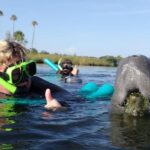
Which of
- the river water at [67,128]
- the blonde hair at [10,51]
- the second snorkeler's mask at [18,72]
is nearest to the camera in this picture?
the river water at [67,128]

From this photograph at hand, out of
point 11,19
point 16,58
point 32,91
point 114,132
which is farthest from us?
point 11,19

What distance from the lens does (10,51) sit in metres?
5.73

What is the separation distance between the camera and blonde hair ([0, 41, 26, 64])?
18.7ft

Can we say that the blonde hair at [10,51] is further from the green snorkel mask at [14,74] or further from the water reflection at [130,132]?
the water reflection at [130,132]

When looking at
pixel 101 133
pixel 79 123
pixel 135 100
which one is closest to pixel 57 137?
pixel 101 133

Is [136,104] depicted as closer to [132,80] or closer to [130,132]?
[132,80]

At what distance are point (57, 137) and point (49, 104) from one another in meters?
1.44

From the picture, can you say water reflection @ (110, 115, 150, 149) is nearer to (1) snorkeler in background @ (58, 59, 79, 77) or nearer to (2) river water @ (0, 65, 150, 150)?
(2) river water @ (0, 65, 150, 150)

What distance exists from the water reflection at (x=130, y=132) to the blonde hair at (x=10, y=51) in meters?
1.76

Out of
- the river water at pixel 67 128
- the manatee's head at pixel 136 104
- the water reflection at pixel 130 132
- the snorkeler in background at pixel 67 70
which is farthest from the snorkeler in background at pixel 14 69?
the snorkeler in background at pixel 67 70

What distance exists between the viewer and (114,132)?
396cm

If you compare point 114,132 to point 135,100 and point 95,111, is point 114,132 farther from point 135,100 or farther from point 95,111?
point 95,111

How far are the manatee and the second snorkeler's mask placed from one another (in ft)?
4.86

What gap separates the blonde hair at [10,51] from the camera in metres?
5.71
